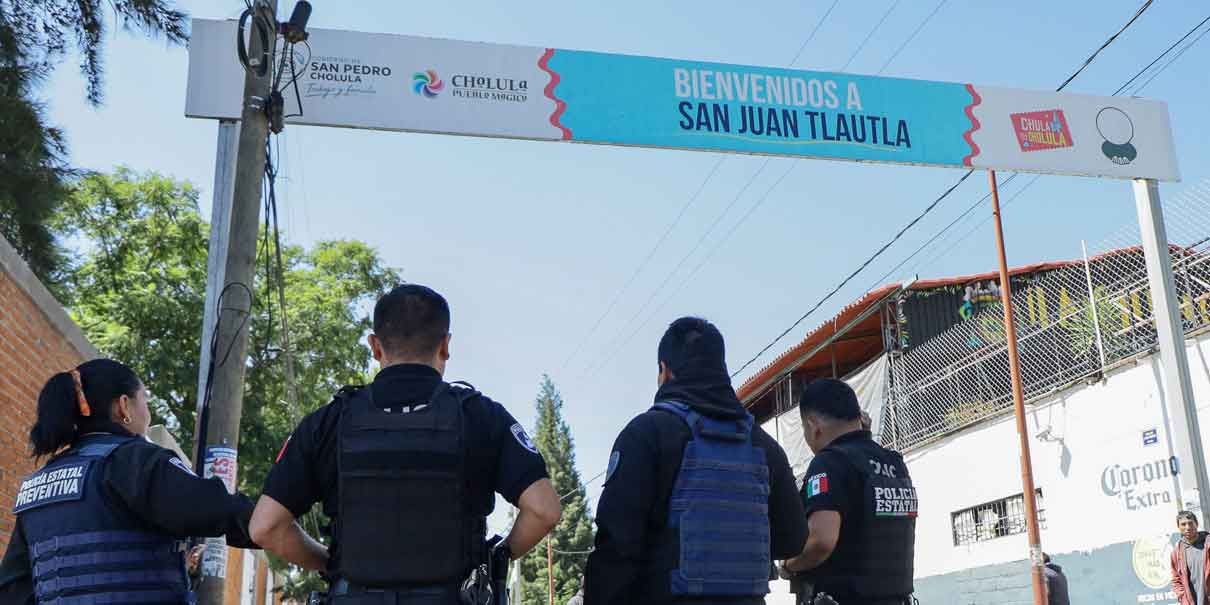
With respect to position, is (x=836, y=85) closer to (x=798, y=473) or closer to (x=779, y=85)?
(x=779, y=85)

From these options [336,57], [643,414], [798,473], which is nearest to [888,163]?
[336,57]

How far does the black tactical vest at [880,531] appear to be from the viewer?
4.20 metres

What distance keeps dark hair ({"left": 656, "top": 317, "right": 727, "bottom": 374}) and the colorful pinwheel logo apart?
19.5 feet

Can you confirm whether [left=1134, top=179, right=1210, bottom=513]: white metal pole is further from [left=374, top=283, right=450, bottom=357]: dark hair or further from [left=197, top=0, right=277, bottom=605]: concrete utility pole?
[left=374, top=283, right=450, bottom=357]: dark hair

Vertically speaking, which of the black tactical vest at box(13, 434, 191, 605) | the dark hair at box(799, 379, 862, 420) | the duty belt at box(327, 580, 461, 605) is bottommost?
the duty belt at box(327, 580, 461, 605)

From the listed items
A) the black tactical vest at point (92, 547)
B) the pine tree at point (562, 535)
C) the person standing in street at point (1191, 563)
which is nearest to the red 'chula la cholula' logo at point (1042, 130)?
the person standing in street at point (1191, 563)

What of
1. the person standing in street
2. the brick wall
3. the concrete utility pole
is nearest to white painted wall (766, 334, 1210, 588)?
the person standing in street

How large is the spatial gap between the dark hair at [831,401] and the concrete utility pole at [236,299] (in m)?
3.16

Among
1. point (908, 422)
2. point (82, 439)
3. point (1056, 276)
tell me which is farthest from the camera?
point (908, 422)

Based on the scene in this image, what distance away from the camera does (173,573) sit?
343 cm

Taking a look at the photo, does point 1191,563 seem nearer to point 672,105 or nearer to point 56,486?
point 672,105

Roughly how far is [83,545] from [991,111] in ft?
30.5

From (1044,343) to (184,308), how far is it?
1440 centimetres

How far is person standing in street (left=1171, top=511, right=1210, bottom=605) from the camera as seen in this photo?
9.77 meters
